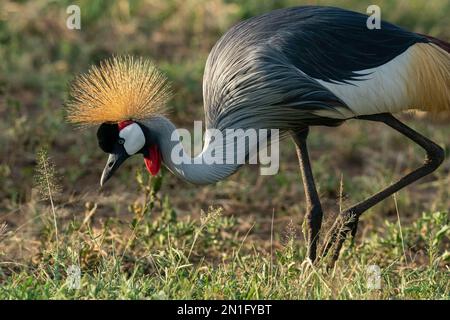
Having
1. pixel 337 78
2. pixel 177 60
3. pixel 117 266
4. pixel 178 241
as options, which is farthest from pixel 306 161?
pixel 177 60

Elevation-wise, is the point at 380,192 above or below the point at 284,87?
below

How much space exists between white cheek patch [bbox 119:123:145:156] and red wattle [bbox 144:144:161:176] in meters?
0.05

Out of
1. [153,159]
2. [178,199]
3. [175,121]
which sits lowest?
[178,199]

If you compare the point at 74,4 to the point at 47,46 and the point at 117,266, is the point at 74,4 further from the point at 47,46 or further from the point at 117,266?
the point at 117,266

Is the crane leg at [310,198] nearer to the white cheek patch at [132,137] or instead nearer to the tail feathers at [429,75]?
the tail feathers at [429,75]

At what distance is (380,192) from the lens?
406cm

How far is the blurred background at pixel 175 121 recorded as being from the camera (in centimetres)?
491

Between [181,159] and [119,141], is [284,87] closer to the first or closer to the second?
[181,159]

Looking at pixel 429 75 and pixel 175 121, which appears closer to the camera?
pixel 429 75

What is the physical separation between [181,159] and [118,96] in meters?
0.33

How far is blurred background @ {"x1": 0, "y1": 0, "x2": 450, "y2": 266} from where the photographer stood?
4914 millimetres

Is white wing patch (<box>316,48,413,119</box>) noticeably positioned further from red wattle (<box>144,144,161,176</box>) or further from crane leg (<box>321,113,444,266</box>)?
red wattle (<box>144,144,161,176</box>)

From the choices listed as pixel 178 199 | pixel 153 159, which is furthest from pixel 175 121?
pixel 153 159
